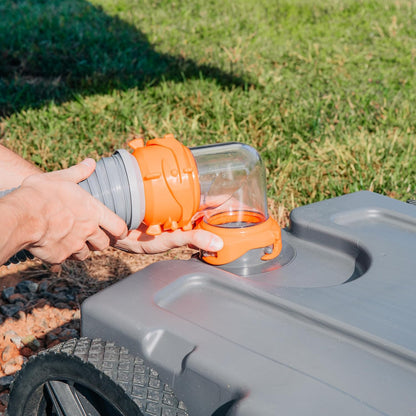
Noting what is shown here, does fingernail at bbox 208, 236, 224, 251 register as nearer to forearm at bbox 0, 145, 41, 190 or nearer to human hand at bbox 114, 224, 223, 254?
human hand at bbox 114, 224, 223, 254

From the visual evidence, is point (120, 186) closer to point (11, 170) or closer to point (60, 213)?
point (60, 213)

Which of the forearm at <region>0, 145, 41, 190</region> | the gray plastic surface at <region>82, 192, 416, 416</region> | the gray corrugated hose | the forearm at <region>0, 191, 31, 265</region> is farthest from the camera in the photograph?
the forearm at <region>0, 145, 41, 190</region>

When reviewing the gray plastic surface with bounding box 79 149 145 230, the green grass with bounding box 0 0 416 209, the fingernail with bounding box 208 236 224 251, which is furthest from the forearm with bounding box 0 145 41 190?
the green grass with bounding box 0 0 416 209

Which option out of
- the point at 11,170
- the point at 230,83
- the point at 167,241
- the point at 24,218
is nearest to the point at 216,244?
the point at 167,241

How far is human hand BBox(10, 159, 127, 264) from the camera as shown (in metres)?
1.26

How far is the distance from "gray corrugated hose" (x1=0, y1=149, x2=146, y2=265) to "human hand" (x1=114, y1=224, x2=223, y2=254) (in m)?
0.14

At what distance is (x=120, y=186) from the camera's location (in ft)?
4.29

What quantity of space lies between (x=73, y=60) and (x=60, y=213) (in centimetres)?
349

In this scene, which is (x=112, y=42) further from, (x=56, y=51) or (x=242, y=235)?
(x=242, y=235)

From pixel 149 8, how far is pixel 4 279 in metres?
4.42

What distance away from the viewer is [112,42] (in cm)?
493

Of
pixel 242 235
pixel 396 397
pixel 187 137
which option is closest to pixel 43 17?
pixel 187 137

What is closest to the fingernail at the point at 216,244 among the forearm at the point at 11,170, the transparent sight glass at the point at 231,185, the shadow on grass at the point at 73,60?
the transparent sight glass at the point at 231,185

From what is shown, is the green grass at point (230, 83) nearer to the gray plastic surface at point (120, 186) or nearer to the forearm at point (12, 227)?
the gray plastic surface at point (120, 186)
